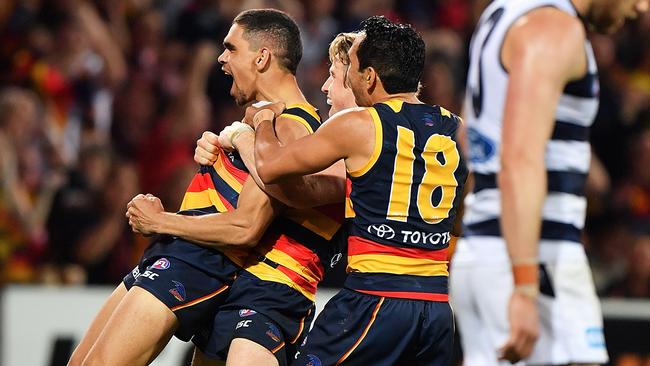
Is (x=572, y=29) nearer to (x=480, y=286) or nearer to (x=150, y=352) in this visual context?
(x=480, y=286)

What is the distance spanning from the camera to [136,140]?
409 inches

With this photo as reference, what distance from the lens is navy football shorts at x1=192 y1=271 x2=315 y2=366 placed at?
5137 millimetres

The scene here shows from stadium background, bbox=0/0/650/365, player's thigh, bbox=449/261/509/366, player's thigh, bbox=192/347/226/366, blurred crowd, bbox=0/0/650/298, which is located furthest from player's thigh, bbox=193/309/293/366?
blurred crowd, bbox=0/0/650/298

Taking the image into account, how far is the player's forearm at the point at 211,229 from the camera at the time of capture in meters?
5.08

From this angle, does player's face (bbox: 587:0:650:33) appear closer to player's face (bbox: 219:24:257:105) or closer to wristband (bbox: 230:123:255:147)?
wristband (bbox: 230:123:255:147)

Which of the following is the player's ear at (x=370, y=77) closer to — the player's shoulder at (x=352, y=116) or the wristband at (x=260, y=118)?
the player's shoulder at (x=352, y=116)

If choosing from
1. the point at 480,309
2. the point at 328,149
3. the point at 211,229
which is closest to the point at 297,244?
the point at 211,229

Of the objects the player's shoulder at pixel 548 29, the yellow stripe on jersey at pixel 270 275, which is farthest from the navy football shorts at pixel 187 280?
the player's shoulder at pixel 548 29

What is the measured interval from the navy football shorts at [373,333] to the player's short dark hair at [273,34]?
132cm

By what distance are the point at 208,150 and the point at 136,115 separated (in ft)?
17.2

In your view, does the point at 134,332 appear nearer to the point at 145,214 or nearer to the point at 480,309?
the point at 145,214

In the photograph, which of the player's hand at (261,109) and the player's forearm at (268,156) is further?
the player's hand at (261,109)

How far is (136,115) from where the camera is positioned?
1044 cm

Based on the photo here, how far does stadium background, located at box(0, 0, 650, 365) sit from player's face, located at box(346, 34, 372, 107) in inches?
153
